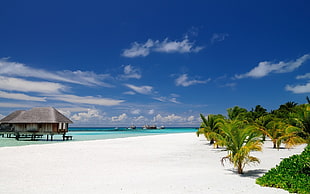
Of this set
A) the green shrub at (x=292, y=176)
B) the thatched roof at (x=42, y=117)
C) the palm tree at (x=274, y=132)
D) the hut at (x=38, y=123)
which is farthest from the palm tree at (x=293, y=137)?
the thatched roof at (x=42, y=117)

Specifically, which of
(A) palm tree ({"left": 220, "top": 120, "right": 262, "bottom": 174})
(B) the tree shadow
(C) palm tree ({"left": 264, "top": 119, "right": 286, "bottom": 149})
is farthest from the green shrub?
A: (C) palm tree ({"left": 264, "top": 119, "right": 286, "bottom": 149})

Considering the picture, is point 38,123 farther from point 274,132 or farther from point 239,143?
point 239,143

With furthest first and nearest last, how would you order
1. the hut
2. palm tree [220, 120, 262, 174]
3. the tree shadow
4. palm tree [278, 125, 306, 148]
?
the hut → palm tree [278, 125, 306, 148] → palm tree [220, 120, 262, 174] → the tree shadow

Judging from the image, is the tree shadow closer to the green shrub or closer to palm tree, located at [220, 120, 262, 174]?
palm tree, located at [220, 120, 262, 174]

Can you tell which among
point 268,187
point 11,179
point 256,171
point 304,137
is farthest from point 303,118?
point 11,179

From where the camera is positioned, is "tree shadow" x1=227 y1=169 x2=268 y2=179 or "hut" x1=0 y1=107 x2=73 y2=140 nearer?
"tree shadow" x1=227 y1=169 x2=268 y2=179

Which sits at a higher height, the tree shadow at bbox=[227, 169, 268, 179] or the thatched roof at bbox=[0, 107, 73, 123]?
the thatched roof at bbox=[0, 107, 73, 123]

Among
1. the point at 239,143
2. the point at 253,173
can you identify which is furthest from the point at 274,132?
the point at 239,143

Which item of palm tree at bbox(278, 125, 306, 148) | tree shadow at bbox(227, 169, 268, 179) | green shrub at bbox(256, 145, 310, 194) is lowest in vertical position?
tree shadow at bbox(227, 169, 268, 179)

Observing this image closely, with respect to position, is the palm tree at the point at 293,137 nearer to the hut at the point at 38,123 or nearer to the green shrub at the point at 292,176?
the green shrub at the point at 292,176

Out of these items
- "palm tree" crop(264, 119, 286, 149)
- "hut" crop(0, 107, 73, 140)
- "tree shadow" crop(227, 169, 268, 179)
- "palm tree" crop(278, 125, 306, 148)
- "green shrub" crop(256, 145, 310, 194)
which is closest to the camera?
"green shrub" crop(256, 145, 310, 194)

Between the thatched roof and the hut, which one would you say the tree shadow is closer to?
the hut

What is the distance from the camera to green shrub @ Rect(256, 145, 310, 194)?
5.63 m

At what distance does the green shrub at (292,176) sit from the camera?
222 inches
